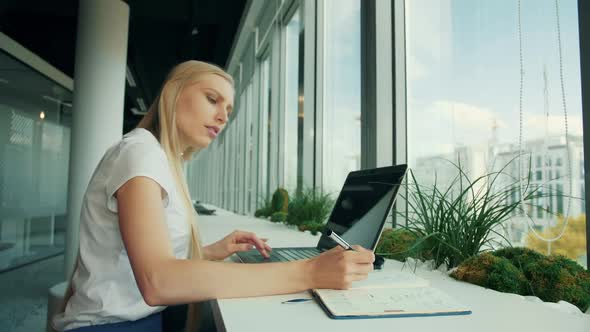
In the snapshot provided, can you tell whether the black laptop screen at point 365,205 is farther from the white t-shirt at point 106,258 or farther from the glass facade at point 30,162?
the glass facade at point 30,162

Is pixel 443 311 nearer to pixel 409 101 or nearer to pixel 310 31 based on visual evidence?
pixel 409 101

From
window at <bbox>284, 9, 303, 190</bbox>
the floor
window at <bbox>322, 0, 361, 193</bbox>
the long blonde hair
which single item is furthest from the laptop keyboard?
Result: window at <bbox>284, 9, 303, 190</bbox>

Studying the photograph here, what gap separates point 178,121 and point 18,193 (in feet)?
15.7

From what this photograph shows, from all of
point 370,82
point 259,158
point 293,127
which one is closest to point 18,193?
point 259,158

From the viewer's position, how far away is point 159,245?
78 centimetres

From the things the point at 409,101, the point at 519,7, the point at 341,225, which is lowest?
the point at 341,225

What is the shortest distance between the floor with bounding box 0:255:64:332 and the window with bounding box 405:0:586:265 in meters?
2.97

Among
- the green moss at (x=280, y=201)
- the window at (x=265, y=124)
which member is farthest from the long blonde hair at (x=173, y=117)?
the window at (x=265, y=124)

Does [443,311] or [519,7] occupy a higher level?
[519,7]

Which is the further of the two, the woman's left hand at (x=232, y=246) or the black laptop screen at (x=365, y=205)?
the woman's left hand at (x=232, y=246)

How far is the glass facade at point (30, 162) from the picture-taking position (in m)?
4.52

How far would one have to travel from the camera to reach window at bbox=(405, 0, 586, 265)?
3.75ft

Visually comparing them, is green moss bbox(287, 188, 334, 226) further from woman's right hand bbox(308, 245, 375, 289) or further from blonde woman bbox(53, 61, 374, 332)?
woman's right hand bbox(308, 245, 375, 289)

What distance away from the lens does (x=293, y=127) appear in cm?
427
